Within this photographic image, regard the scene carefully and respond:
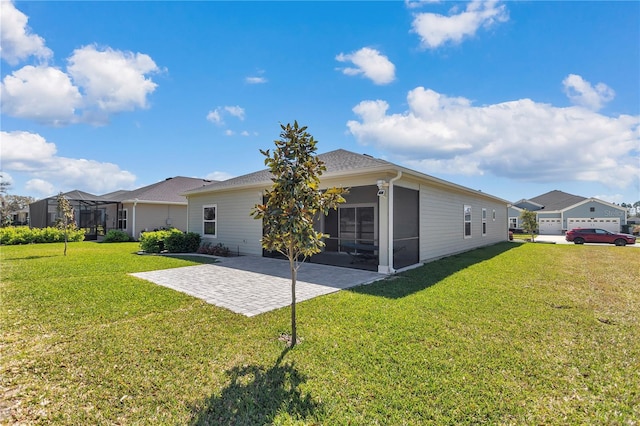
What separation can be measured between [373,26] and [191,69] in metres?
6.42

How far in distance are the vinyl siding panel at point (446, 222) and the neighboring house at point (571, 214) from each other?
20456 mm

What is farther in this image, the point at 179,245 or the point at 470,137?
the point at 470,137

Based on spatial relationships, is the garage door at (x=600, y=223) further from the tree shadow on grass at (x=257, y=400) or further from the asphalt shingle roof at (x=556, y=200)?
the tree shadow on grass at (x=257, y=400)

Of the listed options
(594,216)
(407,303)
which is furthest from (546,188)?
(407,303)

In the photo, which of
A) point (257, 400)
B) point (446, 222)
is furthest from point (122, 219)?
point (257, 400)

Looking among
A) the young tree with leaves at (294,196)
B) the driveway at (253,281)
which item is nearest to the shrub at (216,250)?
the driveway at (253,281)

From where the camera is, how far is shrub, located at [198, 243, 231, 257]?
12.4 metres

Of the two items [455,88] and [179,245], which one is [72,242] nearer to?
[179,245]

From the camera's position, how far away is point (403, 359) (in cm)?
329

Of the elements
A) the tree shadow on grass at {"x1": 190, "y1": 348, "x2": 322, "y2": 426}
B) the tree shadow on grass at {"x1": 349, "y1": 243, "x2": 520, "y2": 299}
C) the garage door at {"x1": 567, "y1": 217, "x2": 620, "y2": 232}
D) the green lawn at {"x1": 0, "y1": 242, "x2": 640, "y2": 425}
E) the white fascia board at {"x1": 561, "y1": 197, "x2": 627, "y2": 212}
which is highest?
the white fascia board at {"x1": 561, "y1": 197, "x2": 627, "y2": 212}

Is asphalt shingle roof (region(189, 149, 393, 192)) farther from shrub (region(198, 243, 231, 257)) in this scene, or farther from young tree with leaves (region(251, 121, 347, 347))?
young tree with leaves (region(251, 121, 347, 347))

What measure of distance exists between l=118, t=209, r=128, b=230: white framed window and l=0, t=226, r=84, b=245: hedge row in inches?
114

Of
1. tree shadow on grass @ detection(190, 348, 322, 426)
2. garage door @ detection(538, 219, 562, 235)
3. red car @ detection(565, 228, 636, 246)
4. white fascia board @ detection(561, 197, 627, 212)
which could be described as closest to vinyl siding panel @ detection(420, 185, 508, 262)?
tree shadow on grass @ detection(190, 348, 322, 426)

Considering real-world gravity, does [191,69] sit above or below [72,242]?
above
